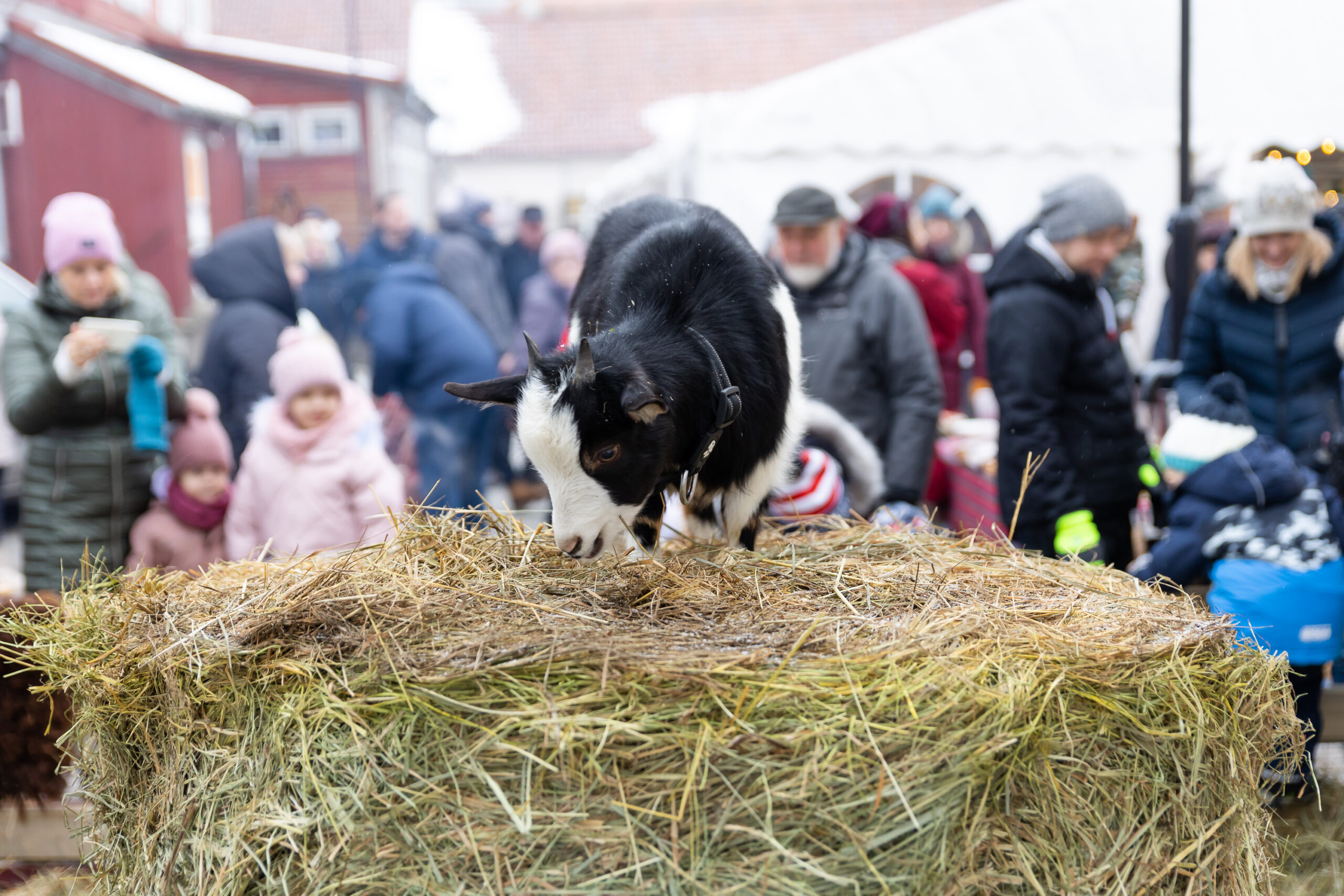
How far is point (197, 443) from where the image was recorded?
4418 millimetres

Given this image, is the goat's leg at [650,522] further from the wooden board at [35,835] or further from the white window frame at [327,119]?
the white window frame at [327,119]

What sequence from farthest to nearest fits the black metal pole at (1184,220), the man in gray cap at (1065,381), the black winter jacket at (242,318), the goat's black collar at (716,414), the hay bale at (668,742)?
the black winter jacket at (242,318)
the black metal pole at (1184,220)
the man in gray cap at (1065,381)
the goat's black collar at (716,414)
the hay bale at (668,742)

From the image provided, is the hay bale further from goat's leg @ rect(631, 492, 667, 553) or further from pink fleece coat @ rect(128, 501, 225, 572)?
pink fleece coat @ rect(128, 501, 225, 572)

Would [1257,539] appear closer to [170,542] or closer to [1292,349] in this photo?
[1292,349]

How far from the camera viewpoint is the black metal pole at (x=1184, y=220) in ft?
16.4

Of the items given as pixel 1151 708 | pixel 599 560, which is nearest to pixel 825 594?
pixel 599 560

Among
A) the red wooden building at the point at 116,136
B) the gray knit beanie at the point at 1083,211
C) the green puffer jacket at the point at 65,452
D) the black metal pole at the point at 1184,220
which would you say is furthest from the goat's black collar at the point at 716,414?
the red wooden building at the point at 116,136

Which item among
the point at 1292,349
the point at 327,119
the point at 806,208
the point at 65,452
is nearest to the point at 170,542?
the point at 65,452

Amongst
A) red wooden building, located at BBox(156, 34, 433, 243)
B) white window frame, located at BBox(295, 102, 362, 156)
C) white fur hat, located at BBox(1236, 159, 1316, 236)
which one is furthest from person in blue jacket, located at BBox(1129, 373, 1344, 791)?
white window frame, located at BBox(295, 102, 362, 156)

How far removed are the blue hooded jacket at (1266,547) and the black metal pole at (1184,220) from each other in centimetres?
161

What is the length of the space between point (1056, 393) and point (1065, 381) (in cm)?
12

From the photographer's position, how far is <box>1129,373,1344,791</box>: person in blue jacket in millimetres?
3352

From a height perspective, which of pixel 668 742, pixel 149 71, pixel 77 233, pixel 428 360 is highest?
pixel 149 71

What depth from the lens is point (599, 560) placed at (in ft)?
8.79
